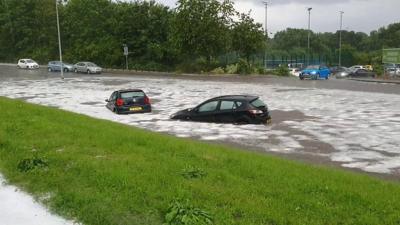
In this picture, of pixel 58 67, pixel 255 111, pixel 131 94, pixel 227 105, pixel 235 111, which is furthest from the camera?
pixel 58 67

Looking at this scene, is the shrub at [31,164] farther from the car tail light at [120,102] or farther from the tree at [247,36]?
the tree at [247,36]

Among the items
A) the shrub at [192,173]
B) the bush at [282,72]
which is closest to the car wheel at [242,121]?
the shrub at [192,173]

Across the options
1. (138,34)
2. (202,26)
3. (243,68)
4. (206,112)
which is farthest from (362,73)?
(206,112)

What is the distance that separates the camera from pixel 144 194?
670 centimetres

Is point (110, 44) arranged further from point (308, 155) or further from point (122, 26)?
point (308, 155)

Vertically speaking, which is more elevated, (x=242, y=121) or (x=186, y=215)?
(x=186, y=215)

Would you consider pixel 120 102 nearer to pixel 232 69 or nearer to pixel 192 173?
pixel 192 173

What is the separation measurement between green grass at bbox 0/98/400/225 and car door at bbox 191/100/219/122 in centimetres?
894

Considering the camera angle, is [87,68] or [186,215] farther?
[87,68]

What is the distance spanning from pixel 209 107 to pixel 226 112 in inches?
39.9

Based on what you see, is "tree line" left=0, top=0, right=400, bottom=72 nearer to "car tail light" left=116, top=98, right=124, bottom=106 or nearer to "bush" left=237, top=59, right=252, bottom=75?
"bush" left=237, top=59, right=252, bottom=75

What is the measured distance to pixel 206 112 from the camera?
19672mm

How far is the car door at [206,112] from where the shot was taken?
64.0 ft

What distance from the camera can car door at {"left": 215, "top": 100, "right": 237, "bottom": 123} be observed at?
18.9 m
